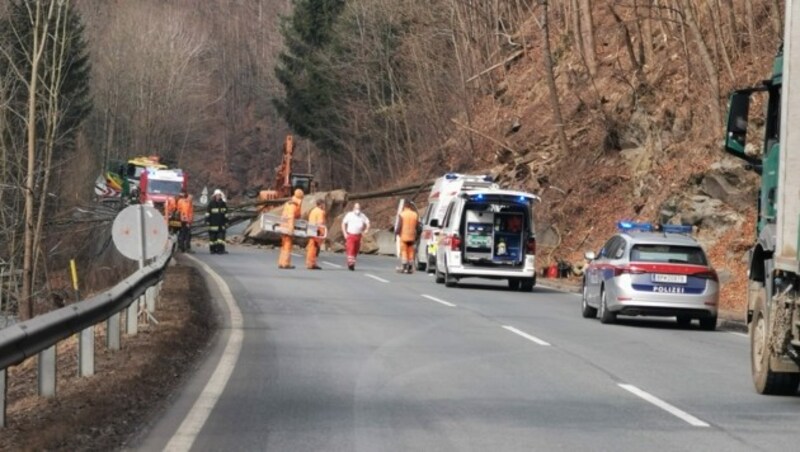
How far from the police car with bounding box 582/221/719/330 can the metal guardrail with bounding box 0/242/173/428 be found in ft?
27.4

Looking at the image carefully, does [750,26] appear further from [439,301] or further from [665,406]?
[665,406]

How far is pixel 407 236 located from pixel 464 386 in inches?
920

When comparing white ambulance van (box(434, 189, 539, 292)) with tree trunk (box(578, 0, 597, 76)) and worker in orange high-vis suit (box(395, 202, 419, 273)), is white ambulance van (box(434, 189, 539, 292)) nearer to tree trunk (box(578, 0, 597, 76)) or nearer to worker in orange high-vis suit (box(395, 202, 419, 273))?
worker in orange high-vis suit (box(395, 202, 419, 273))

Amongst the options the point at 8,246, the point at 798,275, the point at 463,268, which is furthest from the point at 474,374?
the point at 8,246

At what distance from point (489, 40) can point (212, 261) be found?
24769 mm

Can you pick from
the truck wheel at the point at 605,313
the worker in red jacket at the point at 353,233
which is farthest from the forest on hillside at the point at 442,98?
the truck wheel at the point at 605,313

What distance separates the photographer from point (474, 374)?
14.2 m

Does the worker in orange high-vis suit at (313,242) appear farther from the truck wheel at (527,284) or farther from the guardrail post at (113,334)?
the guardrail post at (113,334)

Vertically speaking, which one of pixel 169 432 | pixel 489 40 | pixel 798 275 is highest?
pixel 489 40

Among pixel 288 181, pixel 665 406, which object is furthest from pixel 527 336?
pixel 288 181

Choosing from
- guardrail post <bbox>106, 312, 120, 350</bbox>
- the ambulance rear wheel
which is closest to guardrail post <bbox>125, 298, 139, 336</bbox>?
guardrail post <bbox>106, 312, 120, 350</bbox>

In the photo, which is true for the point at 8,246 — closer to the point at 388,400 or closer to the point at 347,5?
the point at 388,400

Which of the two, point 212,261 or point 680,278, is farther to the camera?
point 212,261

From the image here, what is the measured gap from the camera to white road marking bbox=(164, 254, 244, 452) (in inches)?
378
